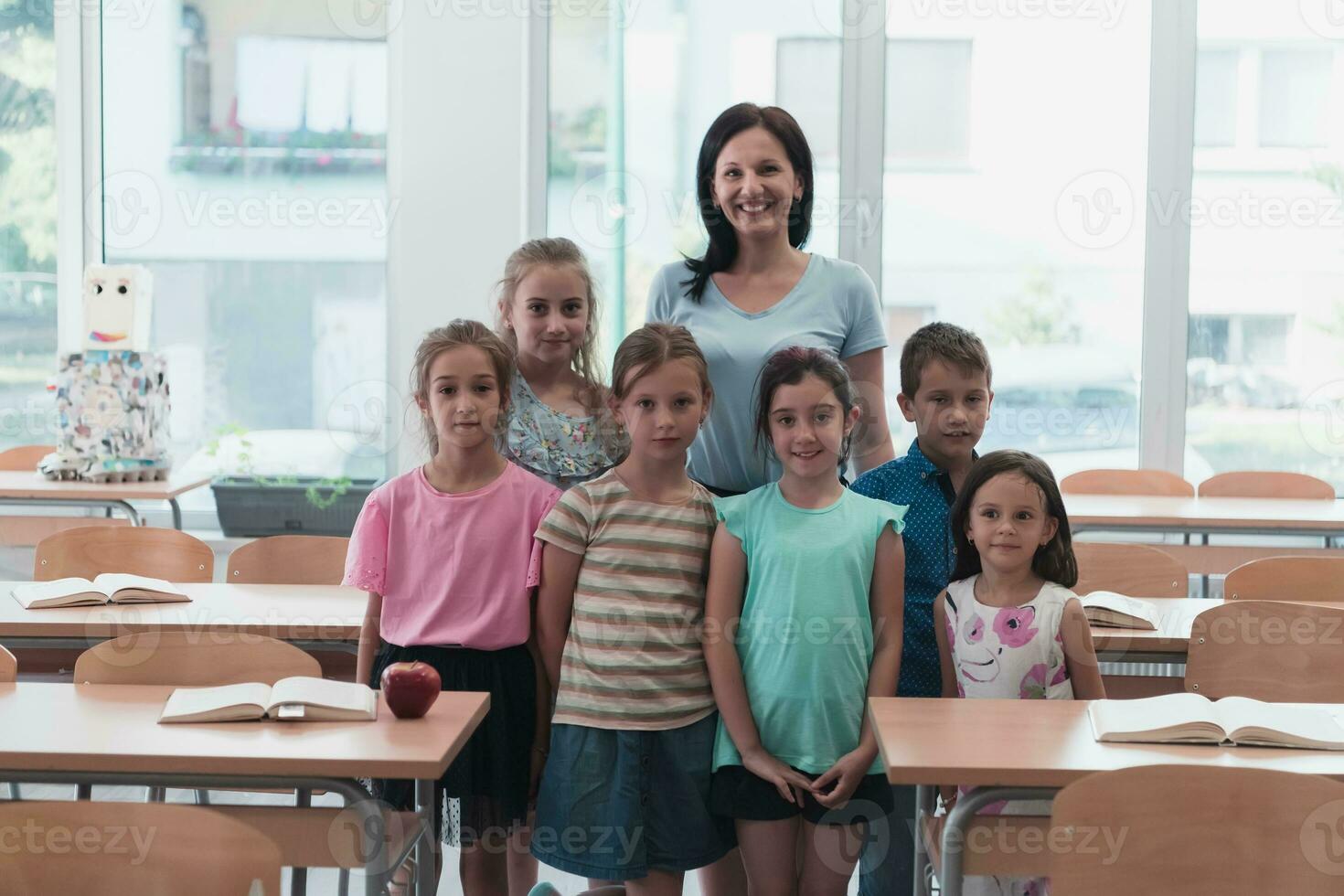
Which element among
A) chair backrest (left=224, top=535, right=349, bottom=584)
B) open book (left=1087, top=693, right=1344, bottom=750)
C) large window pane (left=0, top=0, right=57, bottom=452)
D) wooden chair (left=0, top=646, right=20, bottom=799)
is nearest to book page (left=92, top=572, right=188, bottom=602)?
chair backrest (left=224, top=535, right=349, bottom=584)

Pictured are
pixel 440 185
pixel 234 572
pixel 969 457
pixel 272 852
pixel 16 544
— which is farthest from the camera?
pixel 440 185

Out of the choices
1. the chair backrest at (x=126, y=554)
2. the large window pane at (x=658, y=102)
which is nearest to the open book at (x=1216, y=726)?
the chair backrest at (x=126, y=554)

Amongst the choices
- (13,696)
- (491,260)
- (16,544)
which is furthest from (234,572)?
(491,260)

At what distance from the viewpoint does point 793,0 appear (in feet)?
15.7

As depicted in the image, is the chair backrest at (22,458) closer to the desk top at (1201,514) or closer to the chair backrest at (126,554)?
the chair backrest at (126,554)

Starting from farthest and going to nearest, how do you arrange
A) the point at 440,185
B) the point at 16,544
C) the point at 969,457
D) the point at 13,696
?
the point at 440,185 < the point at 16,544 < the point at 969,457 < the point at 13,696

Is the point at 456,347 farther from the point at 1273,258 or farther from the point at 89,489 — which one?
the point at 1273,258

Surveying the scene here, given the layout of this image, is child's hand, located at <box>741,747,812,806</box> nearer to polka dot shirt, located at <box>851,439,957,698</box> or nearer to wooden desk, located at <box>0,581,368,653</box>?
polka dot shirt, located at <box>851,439,957,698</box>

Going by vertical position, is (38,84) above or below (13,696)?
above

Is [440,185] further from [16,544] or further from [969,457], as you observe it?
[969,457]

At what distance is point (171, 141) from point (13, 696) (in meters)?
3.53

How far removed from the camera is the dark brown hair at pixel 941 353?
2234mm

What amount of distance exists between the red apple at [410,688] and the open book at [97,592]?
1135 millimetres
